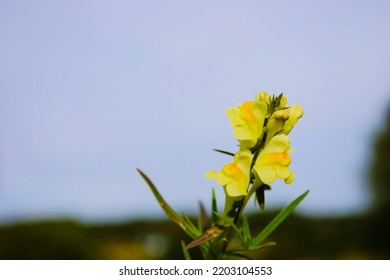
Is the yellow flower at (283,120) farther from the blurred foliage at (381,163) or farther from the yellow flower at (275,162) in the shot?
the blurred foliage at (381,163)

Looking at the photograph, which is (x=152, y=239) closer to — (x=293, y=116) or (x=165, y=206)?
(x=165, y=206)

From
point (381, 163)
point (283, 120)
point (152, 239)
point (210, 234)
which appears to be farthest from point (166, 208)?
point (381, 163)

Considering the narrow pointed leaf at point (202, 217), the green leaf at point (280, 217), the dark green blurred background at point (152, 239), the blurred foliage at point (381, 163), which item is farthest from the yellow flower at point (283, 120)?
the blurred foliage at point (381, 163)

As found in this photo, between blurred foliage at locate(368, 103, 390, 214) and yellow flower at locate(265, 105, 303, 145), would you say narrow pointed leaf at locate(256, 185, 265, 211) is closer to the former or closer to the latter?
yellow flower at locate(265, 105, 303, 145)

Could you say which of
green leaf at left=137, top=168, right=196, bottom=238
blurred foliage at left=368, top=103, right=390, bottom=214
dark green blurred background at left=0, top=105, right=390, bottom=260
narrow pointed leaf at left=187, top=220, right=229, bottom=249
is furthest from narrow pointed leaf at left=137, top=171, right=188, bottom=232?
blurred foliage at left=368, top=103, right=390, bottom=214
